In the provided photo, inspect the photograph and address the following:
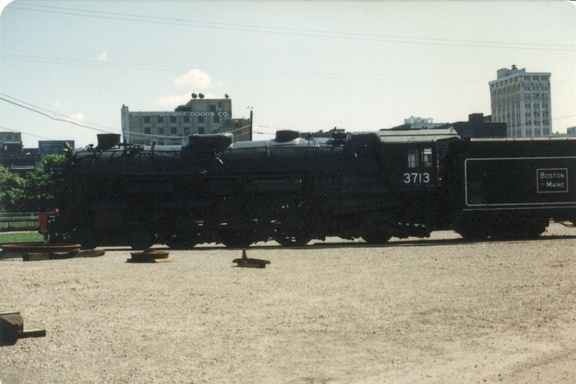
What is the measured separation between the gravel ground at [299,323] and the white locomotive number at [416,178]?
722 centimetres

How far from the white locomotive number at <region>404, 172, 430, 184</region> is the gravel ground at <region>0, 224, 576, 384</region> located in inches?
284

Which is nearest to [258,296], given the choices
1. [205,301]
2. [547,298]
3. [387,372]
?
[205,301]

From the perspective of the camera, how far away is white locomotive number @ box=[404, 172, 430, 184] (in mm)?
23156

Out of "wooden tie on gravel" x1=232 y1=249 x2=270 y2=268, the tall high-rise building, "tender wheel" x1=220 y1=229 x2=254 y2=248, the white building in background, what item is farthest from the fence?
the white building in background

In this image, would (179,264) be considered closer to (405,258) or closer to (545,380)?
(405,258)

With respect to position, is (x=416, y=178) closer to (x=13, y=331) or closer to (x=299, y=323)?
(x=299, y=323)

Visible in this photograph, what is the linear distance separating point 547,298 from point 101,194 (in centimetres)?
1625

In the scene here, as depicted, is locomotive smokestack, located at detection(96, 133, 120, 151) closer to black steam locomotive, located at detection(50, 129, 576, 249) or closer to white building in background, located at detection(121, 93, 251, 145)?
black steam locomotive, located at detection(50, 129, 576, 249)

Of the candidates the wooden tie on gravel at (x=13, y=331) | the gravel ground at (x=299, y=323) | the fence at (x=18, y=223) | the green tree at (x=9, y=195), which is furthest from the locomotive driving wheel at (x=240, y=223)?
the green tree at (x=9, y=195)

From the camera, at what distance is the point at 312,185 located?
22719 millimetres

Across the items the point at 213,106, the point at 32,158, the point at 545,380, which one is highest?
the point at 213,106

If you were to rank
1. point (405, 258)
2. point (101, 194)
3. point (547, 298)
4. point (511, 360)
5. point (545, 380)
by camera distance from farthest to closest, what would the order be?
point (101, 194) → point (405, 258) → point (547, 298) → point (511, 360) → point (545, 380)

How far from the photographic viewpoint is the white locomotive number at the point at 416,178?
76.0 ft

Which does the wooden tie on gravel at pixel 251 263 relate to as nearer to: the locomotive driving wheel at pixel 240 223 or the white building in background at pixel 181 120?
the locomotive driving wheel at pixel 240 223
